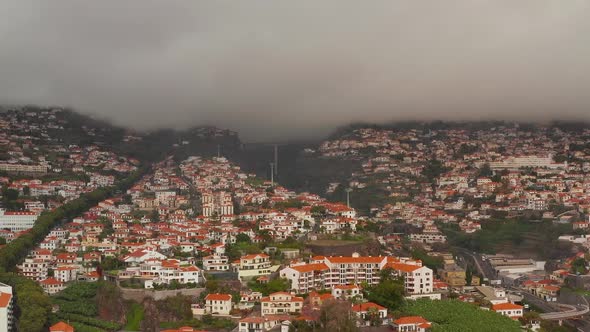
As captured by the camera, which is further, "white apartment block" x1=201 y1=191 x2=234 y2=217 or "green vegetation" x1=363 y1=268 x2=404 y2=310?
"white apartment block" x1=201 y1=191 x2=234 y2=217

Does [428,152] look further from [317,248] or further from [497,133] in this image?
[317,248]

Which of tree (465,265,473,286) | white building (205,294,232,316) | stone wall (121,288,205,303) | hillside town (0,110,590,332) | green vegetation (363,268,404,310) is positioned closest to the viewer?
white building (205,294,232,316)

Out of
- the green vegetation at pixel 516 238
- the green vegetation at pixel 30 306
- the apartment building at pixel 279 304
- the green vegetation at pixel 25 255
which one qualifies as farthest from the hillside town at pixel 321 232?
the green vegetation at pixel 30 306

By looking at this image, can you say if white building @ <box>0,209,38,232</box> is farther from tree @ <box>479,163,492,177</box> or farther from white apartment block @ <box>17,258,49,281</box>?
tree @ <box>479,163,492,177</box>

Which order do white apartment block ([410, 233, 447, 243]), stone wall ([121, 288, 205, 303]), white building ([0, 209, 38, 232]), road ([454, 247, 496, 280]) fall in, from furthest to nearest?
white apartment block ([410, 233, 447, 243]) < road ([454, 247, 496, 280]) < white building ([0, 209, 38, 232]) < stone wall ([121, 288, 205, 303])

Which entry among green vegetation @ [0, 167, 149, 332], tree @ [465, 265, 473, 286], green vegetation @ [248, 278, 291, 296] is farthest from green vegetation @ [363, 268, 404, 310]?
green vegetation @ [0, 167, 149, 332]

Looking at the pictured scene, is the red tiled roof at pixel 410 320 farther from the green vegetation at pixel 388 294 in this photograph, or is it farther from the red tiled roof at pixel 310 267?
the red tiled roof at pixel 310 267

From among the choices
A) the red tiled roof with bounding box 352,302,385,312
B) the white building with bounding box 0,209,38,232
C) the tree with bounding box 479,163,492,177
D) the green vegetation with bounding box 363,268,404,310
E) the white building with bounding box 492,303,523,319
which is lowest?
the white building with bounding box 492,303,523,319

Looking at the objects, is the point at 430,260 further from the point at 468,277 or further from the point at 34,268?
the point at 34,268
